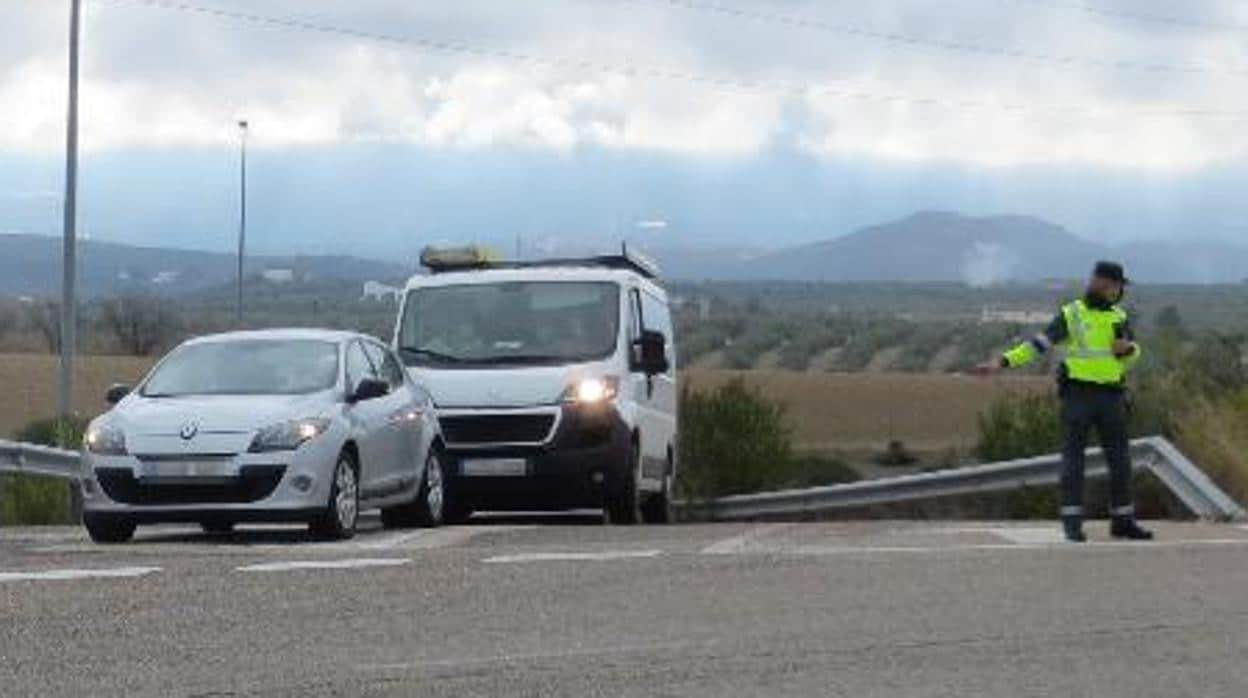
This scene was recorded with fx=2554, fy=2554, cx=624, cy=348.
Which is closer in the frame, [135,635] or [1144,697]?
[1144,697]

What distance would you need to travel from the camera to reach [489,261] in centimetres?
2394

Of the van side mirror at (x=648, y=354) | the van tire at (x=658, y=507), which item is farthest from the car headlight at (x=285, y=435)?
the van tire at (x=658, y=507)

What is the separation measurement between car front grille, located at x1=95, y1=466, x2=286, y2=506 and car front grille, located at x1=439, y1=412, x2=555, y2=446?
15.0 ft

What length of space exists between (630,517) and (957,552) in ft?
20.4

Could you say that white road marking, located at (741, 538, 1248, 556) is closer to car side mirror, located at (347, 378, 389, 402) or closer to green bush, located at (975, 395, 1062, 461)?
car side mirror, located at (347, 378, 389, 402)

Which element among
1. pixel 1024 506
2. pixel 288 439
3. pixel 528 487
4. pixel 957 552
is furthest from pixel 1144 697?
pixel 1024 506

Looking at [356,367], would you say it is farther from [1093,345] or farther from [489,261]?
[489,261]

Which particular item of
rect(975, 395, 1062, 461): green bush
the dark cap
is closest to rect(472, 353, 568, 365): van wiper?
the dark cap

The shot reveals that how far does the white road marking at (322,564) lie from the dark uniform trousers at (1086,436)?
461cm

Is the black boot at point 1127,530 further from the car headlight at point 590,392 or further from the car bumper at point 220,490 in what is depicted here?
the car bumper at point 220,490

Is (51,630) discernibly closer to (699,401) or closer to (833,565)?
(833,565)

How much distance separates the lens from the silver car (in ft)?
54.6

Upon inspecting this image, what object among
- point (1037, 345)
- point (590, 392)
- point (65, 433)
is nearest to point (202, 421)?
point (590, 392)

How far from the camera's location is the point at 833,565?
1523 cm
